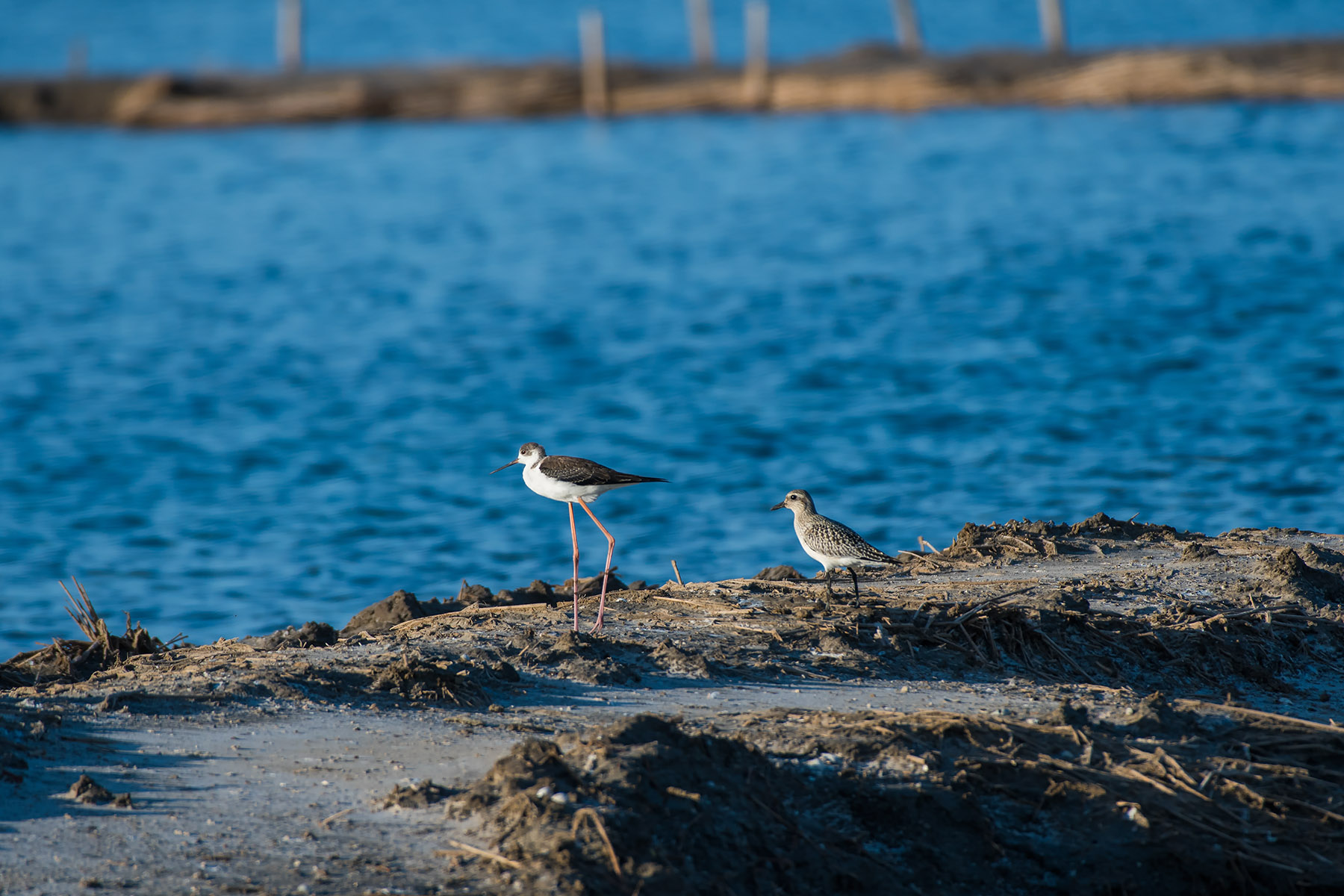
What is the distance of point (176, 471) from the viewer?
49.3 feet

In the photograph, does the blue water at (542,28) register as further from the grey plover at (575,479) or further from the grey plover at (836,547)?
the grey plover at (575,479)

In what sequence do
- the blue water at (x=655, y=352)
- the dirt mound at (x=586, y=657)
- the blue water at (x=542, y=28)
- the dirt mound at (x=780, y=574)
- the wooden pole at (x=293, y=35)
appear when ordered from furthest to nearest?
1. the blue water at (x=542, y=28)
2. the wooden pole at (x=293, y=35)
3. the blue water at (x=655, y=352)
4. the dirt mound at (x=780, y=574)
5. the dirt mound at (x=586, y=657)

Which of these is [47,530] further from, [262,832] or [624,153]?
[624,153]

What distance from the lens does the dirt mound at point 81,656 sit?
23.4 ft

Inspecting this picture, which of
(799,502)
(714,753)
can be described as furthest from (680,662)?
(799,502)

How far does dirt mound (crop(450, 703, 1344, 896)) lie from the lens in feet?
15.6

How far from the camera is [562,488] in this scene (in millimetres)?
7719

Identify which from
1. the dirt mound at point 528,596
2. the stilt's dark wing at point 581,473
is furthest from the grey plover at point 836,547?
the dirt mound at point 528,596

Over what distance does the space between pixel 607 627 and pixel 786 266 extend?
18.0 meters

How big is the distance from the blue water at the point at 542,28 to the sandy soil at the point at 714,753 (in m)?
45.8

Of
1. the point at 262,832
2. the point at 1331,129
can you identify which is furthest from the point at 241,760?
the point at 1331,129

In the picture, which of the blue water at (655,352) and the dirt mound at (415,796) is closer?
the dirt mound at (415,796)

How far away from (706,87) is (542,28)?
1121 inches

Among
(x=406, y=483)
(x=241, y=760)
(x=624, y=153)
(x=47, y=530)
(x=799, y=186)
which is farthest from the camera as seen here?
(x=624, y=153)
